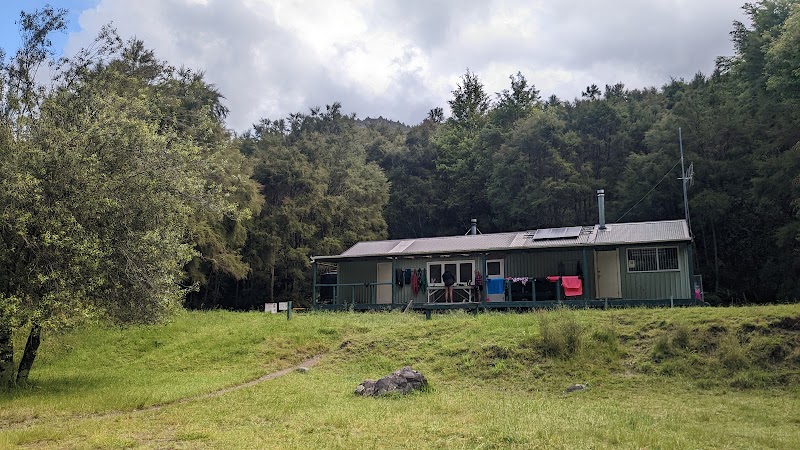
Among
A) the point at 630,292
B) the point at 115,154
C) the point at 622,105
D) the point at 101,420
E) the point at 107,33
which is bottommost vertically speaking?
the point at 101,420

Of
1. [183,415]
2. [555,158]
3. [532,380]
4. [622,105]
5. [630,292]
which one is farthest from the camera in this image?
[622,105]

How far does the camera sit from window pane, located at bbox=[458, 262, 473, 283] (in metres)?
23.2

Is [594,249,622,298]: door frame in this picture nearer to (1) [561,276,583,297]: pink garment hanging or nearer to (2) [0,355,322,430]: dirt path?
(1) [561,276,583,297]: pink garment hanging

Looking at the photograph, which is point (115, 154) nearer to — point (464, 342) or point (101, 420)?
point (101, 420)

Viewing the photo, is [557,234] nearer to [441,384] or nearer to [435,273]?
[435,273]

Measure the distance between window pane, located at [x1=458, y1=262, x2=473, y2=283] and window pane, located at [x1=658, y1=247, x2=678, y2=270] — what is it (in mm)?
6723

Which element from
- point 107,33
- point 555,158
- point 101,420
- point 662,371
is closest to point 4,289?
point 101,420

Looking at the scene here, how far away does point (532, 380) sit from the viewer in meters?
12.7

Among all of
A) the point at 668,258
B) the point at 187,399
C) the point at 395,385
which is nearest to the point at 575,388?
the point at 395,385

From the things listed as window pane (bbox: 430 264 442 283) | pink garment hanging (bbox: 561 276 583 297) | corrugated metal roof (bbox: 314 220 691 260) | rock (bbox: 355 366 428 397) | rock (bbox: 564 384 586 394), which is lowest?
rock (bbox: 564 384 586 394)

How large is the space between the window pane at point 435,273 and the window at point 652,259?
6.99 meters

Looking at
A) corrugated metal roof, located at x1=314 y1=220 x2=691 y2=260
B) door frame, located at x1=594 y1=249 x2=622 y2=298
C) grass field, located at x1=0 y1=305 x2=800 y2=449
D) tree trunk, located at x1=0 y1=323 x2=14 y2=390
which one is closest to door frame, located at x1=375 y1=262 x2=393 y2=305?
corrugated metal roof, located at x1=314 y1=220 x2=691 y2=260

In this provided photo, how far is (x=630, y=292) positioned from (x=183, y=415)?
15.6 m

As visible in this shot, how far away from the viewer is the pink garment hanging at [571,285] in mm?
20125
